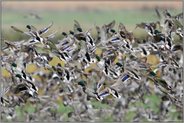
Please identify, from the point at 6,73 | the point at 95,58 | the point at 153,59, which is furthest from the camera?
the point at 153,59

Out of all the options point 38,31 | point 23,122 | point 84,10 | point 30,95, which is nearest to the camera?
point 38,31

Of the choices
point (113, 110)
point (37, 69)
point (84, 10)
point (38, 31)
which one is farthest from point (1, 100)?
point (84, 10)

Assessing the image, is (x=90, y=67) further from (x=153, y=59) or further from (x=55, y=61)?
(x=153, y=59)

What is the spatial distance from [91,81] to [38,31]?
1.25 feet

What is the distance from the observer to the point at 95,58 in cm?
225

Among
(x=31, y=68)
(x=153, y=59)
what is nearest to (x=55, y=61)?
(x=31, y=68)

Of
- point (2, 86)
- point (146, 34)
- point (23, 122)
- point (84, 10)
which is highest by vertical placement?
point (84, 10)

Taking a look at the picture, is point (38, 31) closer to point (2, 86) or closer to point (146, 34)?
point (2, 86)

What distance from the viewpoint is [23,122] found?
2623mm

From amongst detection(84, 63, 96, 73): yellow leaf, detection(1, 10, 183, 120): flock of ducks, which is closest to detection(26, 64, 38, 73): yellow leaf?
detection(1, 10, 183, 120): flock of ducks

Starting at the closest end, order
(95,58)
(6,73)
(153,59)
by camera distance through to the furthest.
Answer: (95,58) < (6,73) < (153,59)

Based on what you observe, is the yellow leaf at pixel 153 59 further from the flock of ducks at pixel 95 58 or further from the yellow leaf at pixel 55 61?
the yellow leaf at pixel 55 61

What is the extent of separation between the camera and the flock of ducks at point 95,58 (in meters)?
2.25

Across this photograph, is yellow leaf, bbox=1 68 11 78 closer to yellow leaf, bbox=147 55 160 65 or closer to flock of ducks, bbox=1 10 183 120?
flock of ducks, bbox=1 10 183 120
